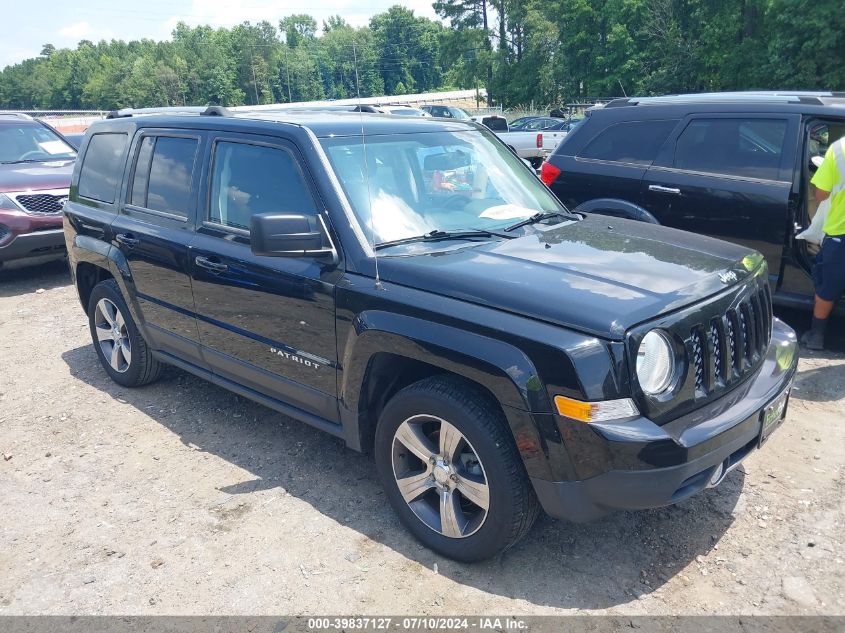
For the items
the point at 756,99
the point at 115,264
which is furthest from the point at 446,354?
the point at 756,99

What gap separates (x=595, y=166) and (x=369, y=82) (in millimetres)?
3017

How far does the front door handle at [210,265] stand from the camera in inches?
159

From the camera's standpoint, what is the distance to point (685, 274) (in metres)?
3.11

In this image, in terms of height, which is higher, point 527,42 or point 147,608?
point 527,42

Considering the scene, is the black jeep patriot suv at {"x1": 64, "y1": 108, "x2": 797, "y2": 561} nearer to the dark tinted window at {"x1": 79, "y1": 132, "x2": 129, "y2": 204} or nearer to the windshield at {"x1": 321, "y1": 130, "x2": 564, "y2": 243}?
the windshield at {"x1": 321, "y1": 130, "x2": 564, "y2": 243}

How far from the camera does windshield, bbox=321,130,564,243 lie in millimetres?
3564

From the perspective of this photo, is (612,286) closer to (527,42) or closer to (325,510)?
(325,510)

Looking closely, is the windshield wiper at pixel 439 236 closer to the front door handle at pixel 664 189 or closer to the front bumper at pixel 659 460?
the front bumper at pixel 659 460

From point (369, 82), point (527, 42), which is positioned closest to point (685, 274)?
point (369, 82)

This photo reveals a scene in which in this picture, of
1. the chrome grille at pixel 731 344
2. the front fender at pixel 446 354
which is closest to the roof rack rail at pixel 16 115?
the front fender at pixel 446 354

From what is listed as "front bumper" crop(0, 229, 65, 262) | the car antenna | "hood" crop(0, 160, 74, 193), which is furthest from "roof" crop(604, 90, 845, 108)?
"hood" crop(0, 160, 74, 193)

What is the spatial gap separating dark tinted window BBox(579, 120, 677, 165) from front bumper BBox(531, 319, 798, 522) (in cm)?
382

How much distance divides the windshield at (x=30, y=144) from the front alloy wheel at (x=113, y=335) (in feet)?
18.6

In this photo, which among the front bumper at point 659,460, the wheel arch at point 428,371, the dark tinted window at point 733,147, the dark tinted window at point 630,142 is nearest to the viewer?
the front bumper at point 659,460
